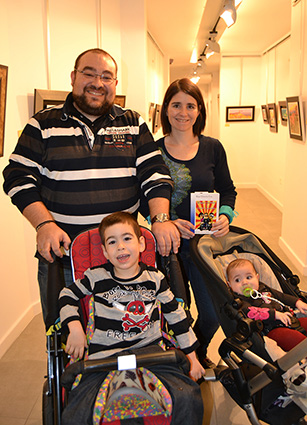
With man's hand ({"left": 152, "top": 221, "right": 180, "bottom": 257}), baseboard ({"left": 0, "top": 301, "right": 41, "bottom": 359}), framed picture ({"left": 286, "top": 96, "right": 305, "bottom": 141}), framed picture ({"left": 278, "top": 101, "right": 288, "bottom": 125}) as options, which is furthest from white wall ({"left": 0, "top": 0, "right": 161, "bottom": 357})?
framed picture ({"left": 278, "top": 101, "right": 288, "bottom": 125})

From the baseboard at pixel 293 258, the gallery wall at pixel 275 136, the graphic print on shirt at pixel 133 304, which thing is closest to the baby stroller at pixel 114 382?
the graphic print on shirt at pixel 133 304

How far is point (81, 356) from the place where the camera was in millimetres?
1624

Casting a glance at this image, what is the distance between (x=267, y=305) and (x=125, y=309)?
77 centimetres

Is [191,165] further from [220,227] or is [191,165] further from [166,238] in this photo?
[166,238]

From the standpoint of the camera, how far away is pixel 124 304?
1700 mm

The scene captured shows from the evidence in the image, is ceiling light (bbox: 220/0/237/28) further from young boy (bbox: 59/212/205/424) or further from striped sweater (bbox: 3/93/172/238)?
young boy (bbox: 59/212/205/424)

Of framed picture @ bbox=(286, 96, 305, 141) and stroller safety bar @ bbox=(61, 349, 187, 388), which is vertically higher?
framed picture @ bbox=(286, 96, 305, 141)

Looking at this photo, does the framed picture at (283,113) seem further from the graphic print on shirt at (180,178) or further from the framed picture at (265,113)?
the graphic print on shirt at (180,178)

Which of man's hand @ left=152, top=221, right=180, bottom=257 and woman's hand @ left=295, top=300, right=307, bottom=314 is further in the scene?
woman's hand @ left=295, top=300, right=307, bottom=314

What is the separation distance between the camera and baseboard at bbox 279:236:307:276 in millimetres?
4516

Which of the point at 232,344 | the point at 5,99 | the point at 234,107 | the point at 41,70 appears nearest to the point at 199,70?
the point at 234,107

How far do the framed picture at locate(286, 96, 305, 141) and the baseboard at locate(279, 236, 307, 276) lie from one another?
4.70 ft

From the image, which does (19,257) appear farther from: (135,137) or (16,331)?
(135,137)

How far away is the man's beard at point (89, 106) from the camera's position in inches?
77.7
